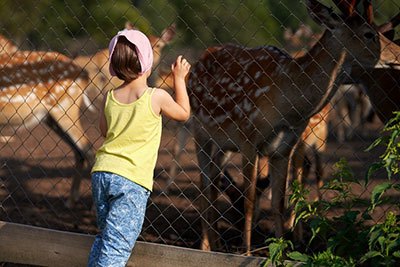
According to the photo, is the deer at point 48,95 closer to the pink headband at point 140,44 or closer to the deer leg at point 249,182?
the deer leg at point 249,182

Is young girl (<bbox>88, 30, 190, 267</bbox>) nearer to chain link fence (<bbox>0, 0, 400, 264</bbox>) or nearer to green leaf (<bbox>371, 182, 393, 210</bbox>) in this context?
green leaf (<bbox>371, 182, 393, 210</bbox>)

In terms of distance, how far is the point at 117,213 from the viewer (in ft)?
14.9

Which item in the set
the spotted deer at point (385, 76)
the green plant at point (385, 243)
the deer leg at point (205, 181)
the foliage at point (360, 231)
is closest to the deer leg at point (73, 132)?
the deer leg at point (205, 181)

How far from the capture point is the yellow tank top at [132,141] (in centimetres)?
451

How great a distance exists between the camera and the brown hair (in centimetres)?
444

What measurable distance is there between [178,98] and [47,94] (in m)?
4.09

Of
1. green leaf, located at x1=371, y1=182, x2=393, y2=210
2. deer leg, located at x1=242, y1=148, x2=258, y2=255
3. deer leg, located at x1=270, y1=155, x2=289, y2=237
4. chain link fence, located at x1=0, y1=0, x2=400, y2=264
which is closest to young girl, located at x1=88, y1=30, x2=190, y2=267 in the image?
green leaf, located at x1=371, y1=182, x2=393, y2=210

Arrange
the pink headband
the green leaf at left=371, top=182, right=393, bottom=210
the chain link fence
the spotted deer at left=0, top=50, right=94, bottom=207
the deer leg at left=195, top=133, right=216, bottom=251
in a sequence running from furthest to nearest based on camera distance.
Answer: the spotted deer at left=0, top=50, right=94, bottom=207 → the chain link fence → the deer leg at left=195, top=133, right=216, bottom=251 → the pink headband → the green leaf at left=371, top=182, right=393, bottom=210

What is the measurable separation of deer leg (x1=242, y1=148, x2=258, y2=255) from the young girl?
174 centimetres

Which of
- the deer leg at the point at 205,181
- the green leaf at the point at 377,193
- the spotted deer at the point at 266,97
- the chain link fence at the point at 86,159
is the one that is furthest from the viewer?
the chain link fence at the point at 86,159

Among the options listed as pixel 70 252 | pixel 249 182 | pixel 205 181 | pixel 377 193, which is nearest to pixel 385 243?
pixel 377 193

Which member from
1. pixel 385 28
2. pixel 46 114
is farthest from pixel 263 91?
pixel 46 114

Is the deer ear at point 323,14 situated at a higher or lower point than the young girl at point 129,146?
higher

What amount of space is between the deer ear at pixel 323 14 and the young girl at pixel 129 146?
1.51 m
